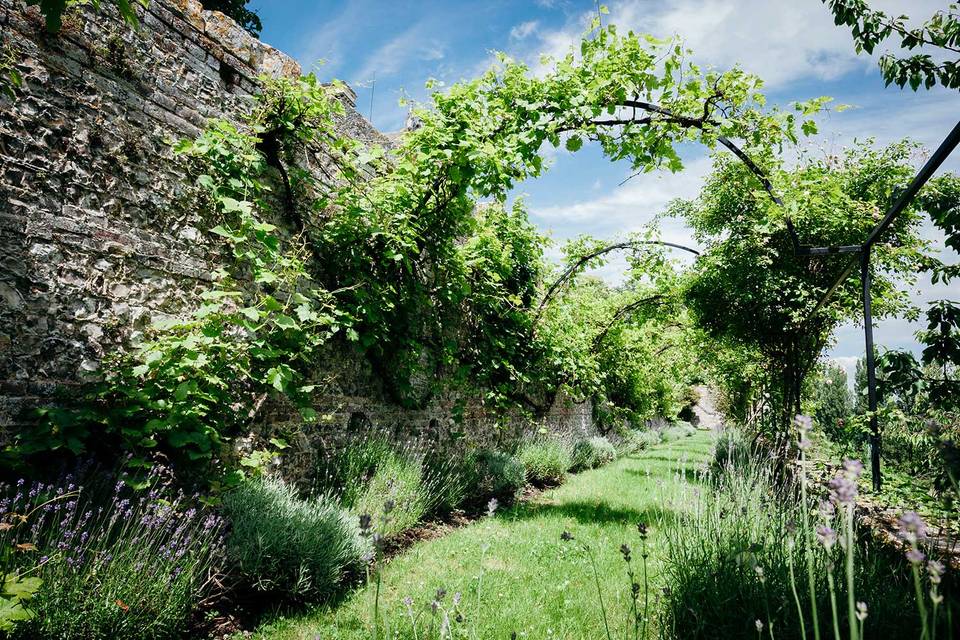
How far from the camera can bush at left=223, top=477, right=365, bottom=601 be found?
2.86m

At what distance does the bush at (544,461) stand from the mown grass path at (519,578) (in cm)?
179

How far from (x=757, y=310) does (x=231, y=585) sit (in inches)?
267

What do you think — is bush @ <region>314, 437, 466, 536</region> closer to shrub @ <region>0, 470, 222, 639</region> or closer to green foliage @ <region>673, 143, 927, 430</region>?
shrub @ <region>0, 470, 222, 639</region>

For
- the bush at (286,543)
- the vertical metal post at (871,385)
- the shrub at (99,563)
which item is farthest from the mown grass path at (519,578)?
the vertical metal post at (871,385)

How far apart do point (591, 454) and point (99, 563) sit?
31.2ft

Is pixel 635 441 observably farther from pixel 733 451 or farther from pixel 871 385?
pixel 871 385

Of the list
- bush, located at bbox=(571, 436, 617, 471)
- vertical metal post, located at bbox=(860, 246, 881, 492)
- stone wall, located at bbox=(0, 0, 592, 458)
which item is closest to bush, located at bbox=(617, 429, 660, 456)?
bush, located at bbox=(571, 436, 617, 471)

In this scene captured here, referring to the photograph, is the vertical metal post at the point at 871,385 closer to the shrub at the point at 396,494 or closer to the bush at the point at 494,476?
the shrub at the point at 396,494

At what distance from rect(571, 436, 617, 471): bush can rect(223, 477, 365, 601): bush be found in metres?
6.73

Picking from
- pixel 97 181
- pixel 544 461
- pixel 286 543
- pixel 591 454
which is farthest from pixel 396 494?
pixel 591 454

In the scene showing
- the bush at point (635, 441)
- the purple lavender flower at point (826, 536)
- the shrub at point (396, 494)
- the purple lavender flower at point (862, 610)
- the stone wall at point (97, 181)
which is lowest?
the bush at point (635, 441)

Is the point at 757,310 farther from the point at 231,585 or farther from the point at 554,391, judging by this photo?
the point at 231,585

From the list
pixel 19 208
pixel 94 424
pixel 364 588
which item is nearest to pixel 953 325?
pixel 364 588

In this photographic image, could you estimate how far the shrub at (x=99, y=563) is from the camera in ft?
6.56
